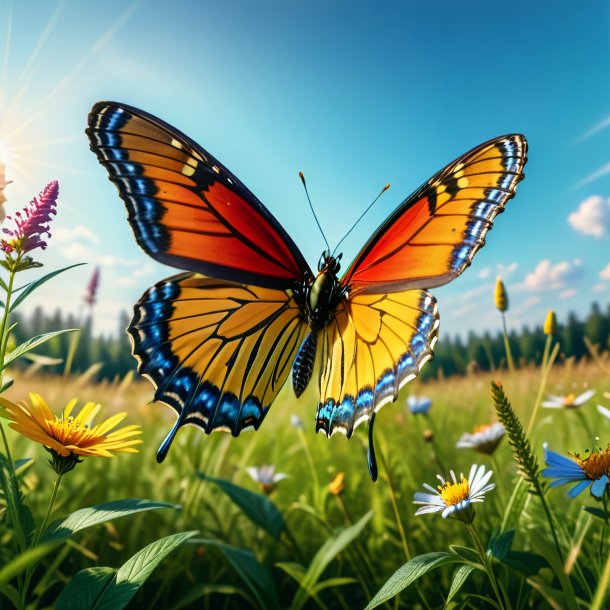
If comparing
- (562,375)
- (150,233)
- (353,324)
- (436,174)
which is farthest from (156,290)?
(562,375)

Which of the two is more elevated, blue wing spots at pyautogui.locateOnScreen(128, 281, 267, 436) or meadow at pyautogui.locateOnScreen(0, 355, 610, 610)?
blue wing spots at pyautogui.locateOnScreen(128, 281, 267, 436)

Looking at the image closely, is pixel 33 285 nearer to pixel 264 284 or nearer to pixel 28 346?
pixel 28 346

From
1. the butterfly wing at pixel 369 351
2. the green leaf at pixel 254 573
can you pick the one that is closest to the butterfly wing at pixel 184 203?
the butterfly wing at pixel 369 351

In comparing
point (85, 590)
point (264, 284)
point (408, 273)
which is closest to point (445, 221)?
point (408, 273)

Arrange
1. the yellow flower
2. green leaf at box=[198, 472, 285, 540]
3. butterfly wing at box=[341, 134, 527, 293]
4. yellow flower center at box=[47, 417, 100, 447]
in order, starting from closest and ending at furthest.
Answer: the yellow flower, yellow flower center at box=[47, 417, 100, 447], butterfly wing at box=[341, 134, 527, 293], green leaf at box=[198, 472, 285, 540]

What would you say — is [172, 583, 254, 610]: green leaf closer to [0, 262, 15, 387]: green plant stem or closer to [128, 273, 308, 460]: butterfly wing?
[128, 273, 308, 460]: butterfly wing

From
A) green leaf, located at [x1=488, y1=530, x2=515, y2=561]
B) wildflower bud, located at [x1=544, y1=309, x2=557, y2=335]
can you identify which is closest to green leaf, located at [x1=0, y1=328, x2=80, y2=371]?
green leaf, located at [x1=488, y1=530, x2=515, y2=561]

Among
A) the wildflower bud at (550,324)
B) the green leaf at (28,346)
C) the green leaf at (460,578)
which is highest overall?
the wildflower bud at (550,324)

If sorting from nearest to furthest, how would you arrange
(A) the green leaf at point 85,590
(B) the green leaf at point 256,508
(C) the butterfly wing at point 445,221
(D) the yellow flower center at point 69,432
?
(A) the green leaf at point 85,590 → (D) the yellow flower center at point 69,432 → (C) the butterfly wing at point 445,221 → (B) the green leaf at point 256,508

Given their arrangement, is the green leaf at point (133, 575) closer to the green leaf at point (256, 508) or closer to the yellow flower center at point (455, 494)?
the yellow flower center at point (455, 494)
